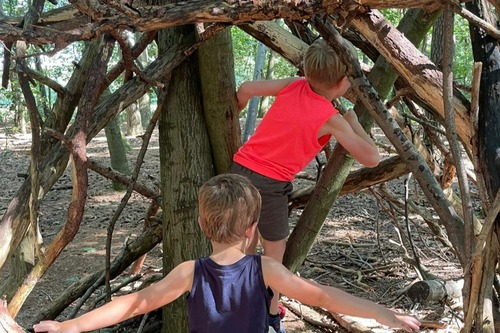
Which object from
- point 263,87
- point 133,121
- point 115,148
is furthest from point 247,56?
point 263,87

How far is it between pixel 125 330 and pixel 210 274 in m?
1.61

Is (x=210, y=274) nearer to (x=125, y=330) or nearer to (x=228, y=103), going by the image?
(x=228, y=103)

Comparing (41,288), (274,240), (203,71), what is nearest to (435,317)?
(274,240)

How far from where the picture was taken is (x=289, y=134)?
7.90ft

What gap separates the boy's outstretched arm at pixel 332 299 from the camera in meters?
1.65

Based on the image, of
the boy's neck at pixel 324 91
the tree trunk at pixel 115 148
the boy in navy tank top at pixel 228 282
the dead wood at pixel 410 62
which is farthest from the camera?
the tree trunk at pixel 115 148

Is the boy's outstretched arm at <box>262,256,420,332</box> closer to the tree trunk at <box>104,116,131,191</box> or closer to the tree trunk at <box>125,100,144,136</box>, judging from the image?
the tree trunk at <box>104,116,131,191</box>

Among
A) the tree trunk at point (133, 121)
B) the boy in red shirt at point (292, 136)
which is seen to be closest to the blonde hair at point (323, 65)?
the boy in red shirt at point (292, 136)

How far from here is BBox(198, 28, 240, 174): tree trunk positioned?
267 centimetres

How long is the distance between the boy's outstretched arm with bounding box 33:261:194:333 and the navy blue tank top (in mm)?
42

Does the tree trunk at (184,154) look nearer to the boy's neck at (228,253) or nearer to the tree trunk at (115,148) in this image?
the boy's neck at (228,253)

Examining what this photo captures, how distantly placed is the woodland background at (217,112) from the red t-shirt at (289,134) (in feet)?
0.54

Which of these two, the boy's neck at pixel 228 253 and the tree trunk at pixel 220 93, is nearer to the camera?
the boy's neck at pixel 228 253

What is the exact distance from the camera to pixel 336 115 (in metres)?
2.31
